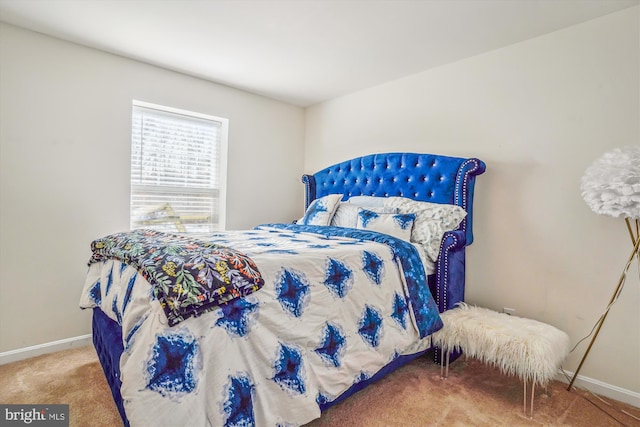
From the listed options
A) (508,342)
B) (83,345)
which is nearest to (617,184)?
(508,342)

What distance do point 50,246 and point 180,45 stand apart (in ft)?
6.05

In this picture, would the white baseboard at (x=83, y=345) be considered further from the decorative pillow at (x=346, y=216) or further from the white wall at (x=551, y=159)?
the decorative pillow at (x=346, y=216)

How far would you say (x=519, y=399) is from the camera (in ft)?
6.45

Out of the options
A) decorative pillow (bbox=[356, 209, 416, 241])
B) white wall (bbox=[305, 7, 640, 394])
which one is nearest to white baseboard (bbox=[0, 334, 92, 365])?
decorative pillow (bbox=[356, 209, 416, 241])

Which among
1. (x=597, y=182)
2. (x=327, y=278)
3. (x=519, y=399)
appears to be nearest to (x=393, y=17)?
(x=597, y=182)

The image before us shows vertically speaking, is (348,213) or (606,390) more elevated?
(348,213)

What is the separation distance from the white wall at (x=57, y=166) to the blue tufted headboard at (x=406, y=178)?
5.58 ft

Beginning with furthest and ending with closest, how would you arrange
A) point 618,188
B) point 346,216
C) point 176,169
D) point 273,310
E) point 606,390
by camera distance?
point 176,169
point 346,216
point 606,390
point 618,188
point 273,310

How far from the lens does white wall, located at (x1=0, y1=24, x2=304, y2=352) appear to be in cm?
238

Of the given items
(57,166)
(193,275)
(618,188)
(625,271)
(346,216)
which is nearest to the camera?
(193,275)

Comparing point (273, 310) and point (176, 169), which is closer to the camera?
point (273, 310)

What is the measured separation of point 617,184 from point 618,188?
22 millimetres

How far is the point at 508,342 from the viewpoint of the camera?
6.04 feet

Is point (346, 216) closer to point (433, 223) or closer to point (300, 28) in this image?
point (433, 223)
